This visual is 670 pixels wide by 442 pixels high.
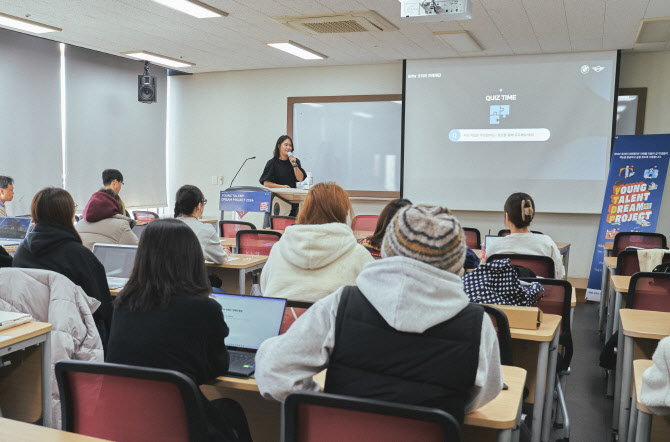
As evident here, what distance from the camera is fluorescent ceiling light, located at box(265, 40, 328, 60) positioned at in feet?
22.7

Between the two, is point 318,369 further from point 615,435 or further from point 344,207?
point 615,435

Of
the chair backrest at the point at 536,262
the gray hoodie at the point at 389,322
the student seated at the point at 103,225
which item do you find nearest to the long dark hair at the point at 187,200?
the student seated at the point at 103,225

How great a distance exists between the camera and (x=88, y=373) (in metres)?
1.54

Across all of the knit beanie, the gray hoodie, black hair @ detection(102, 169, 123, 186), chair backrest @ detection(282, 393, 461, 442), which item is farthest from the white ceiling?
chair backrest @ detection(282, 393, 461, 442)

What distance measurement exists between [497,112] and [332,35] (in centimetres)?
246

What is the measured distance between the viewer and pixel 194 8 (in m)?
5.37

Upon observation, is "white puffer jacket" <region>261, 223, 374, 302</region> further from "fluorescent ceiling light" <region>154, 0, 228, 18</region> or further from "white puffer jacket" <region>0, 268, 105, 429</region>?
"fluorescent ceiling light" <region>154, 0, 228, 18</region>

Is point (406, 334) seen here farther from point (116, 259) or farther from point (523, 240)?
point (116, 259)

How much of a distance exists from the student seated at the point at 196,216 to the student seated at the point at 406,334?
269cm

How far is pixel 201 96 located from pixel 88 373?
26.8 ft

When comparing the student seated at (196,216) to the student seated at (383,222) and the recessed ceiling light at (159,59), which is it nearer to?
the student seated at (383,222)

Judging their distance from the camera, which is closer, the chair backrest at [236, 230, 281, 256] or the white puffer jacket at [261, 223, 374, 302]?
the white puffer jacket at [261, 223, 374, 302]

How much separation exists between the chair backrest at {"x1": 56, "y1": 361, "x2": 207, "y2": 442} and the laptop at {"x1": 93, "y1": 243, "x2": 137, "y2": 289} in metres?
1.99

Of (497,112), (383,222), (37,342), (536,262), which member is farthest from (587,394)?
(497,112)
